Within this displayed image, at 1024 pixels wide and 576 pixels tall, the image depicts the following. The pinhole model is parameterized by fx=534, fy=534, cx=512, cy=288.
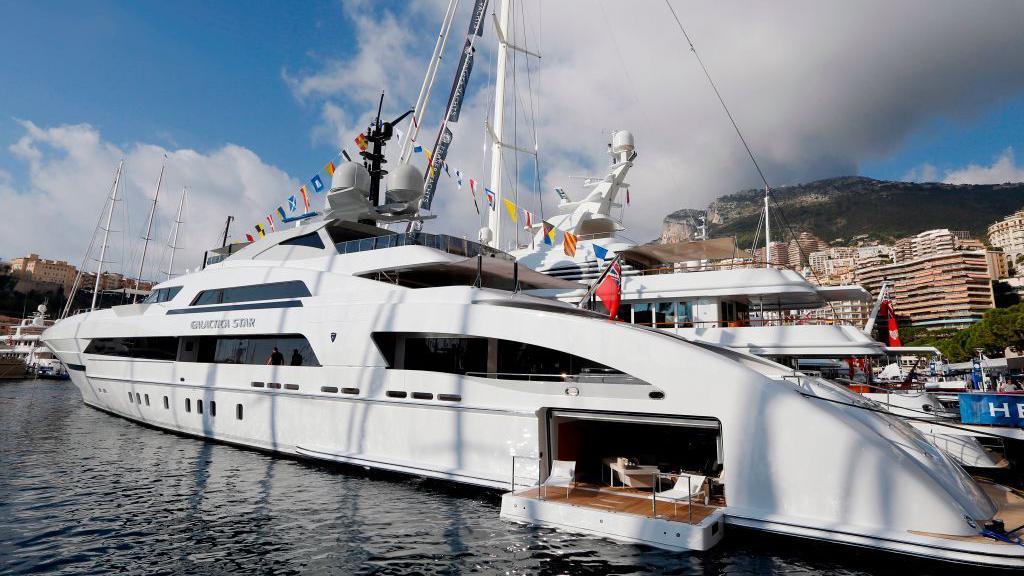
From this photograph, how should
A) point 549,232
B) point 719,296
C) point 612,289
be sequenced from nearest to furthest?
point 612,289
point 719,296
point 549,232

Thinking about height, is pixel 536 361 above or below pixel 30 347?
below

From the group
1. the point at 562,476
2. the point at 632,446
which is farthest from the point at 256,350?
the point at 632,446

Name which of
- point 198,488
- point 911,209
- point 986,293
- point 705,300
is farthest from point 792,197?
point 198,488

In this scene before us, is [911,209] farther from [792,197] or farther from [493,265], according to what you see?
[493,265]

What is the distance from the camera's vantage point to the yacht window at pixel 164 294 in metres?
16.8

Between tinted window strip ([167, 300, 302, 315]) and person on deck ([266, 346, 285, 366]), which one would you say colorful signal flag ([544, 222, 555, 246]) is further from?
person on deck ([266, 346, 285, 366])

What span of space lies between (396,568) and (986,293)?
131 meters

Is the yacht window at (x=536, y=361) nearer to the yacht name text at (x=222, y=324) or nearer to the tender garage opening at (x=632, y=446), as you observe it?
the tender garage opening at (x=632, y=446)

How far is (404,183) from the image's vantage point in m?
15.4

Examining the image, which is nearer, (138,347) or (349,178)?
(349,178)

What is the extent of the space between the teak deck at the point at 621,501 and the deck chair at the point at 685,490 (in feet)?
0.25

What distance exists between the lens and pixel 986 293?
101 m

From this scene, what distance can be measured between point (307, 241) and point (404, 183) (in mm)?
3154

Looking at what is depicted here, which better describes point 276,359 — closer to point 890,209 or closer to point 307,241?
point 307,241
